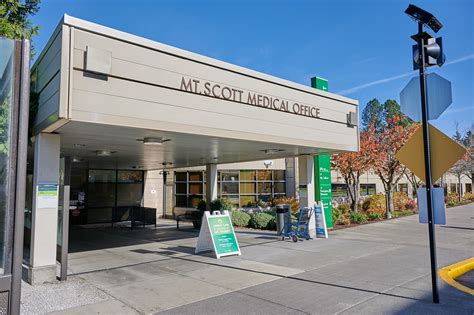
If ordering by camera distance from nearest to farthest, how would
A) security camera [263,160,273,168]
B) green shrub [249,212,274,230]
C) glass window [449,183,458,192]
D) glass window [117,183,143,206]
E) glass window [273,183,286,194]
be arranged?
1. green shrub [249,212,274,230]
2. glass window [117,183,143,206]
3. security camera [263,160,273,168]
4. glass window [273,183,286,194]
5. glass window [449,183,458,192]

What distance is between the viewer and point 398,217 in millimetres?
20469

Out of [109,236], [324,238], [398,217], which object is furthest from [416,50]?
[398,217]

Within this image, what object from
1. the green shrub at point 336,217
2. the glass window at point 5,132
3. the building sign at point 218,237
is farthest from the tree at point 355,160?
the glass window at point 5,132

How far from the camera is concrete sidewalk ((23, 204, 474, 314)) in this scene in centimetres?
575

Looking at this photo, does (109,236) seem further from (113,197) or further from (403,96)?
(403,96)

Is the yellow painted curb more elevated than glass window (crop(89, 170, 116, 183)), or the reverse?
glass window (crop(89, 170, 116, 183))

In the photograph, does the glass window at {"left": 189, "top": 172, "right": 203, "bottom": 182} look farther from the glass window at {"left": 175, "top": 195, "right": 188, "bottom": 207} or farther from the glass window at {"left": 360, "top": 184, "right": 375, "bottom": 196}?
the glass window at {"left": 360, "top": 184, "right": 375, "bottom": 196}

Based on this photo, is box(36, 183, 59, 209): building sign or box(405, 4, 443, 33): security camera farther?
box(36, 183, 59, 209): building sign

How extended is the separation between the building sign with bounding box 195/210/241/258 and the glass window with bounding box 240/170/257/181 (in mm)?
14681

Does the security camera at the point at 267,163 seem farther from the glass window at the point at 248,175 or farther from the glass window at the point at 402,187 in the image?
the glass window at the point at 402,187

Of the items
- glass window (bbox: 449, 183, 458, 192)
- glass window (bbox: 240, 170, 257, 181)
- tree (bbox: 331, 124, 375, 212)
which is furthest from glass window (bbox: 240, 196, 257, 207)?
glass window (bbox: 449, 183, 458, 192)

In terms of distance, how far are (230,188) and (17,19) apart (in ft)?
53.8

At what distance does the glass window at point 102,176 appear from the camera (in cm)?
1875

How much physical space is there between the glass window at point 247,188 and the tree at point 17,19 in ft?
54.1
